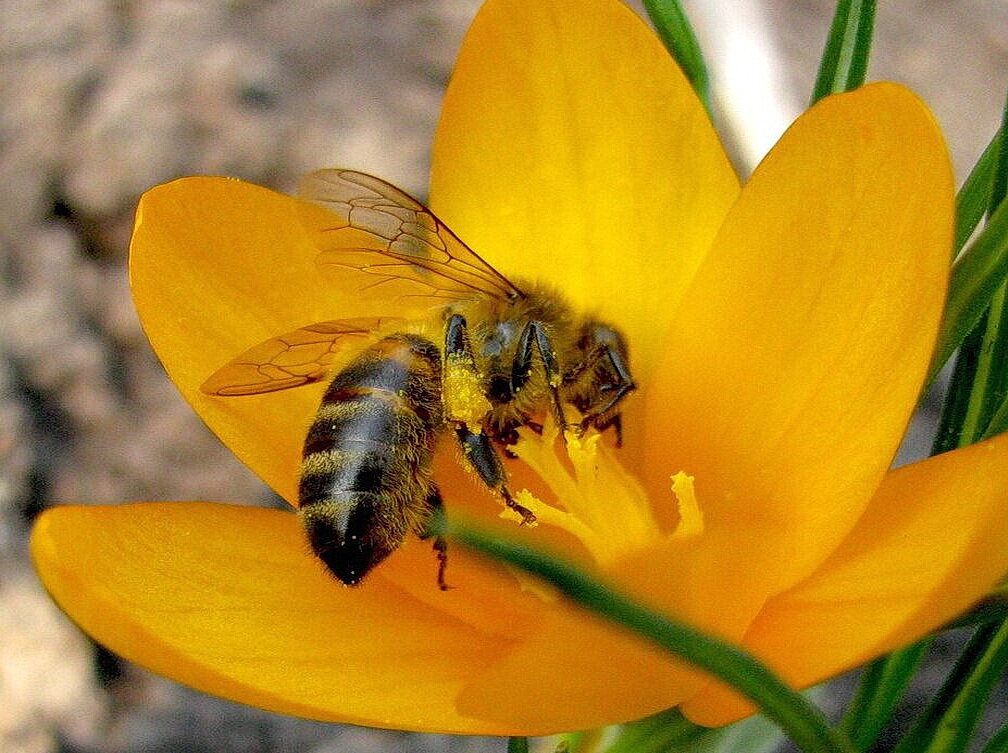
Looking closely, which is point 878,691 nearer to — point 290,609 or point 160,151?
point 290,609

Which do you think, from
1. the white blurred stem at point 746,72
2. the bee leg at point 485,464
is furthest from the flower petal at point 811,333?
the white blurred stem at point 746,72

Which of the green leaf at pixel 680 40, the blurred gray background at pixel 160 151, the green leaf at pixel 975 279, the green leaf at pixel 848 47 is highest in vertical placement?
the green leaf at pixel 848 47

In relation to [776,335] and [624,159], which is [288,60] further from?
[776,335]

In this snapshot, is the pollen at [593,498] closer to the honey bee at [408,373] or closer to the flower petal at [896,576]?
the honey bee at [408,373]

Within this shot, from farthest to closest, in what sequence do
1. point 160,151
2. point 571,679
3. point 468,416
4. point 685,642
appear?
point 160,151
point 468,416
point 571,679
point 685,642

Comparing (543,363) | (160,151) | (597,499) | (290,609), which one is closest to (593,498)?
(597,499)

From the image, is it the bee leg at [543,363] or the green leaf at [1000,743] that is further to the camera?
the bee leg at [543,363]
